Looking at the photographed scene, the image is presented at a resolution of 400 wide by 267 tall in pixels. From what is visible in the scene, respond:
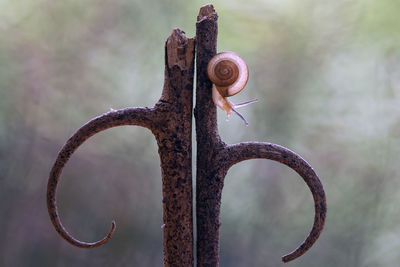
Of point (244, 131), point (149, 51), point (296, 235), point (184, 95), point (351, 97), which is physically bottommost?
point (184, 95)

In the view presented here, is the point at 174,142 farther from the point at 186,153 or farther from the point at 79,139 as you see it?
the point at 79,139

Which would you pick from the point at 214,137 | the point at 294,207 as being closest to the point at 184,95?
the point at 214,137

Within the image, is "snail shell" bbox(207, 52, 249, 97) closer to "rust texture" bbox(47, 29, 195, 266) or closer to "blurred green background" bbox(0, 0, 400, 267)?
"rust texture" bbox(47, 29, 195, 266)

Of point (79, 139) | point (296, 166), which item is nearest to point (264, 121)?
point (296, 166)

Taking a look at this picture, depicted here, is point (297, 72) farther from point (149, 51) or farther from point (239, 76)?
point (239, 76)

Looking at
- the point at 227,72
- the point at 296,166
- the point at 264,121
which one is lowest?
the point at 296,166

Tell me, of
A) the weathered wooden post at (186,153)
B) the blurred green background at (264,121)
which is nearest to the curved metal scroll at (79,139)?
the weathered wooden post at (186,153)
